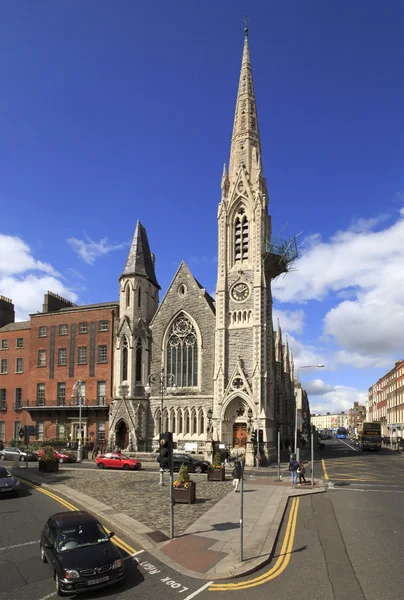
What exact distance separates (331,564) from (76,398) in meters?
43.2

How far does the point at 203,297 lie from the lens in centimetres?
4828

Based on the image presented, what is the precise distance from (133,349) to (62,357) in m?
10.1

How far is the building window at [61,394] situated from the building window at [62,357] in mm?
2242

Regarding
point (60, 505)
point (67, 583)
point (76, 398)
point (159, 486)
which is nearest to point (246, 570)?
point (67, 583)

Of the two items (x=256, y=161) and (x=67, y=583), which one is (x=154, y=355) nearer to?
(x=256, y=161)

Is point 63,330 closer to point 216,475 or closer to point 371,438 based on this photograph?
point 216,475

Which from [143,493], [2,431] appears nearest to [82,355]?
[2,431]

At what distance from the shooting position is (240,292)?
45.8m

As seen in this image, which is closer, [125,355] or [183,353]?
[183,353]

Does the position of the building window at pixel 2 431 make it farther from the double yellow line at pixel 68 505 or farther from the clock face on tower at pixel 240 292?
the double yellow line at pixel 68 505

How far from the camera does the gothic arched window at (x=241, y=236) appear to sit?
155 feet

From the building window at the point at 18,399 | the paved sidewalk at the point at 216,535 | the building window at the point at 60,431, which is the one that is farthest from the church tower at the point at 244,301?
the building window at the point at 18,399

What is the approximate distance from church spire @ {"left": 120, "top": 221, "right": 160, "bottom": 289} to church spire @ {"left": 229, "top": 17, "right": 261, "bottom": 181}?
11431 mm

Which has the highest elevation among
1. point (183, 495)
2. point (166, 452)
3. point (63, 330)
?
point (63, 330)
